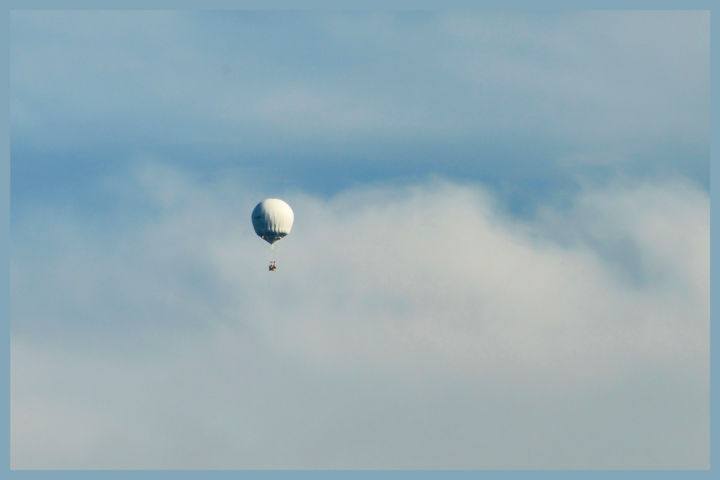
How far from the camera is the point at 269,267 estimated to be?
17938 centimetres

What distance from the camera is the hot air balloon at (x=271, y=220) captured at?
176 m

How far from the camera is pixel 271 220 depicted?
175500mm

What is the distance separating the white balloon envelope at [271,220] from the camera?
17562 centimetres

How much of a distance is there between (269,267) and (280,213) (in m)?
9.16

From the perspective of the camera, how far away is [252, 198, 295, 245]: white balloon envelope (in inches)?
6914

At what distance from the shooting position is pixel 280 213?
6939 inches

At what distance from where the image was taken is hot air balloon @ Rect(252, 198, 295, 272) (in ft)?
576

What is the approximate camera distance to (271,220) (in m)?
176
